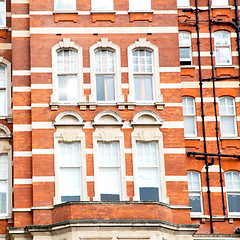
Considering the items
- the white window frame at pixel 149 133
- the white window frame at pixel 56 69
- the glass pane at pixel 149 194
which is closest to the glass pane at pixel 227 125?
the white window frame at pixel 149 133

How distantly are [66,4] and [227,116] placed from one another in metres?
8.01

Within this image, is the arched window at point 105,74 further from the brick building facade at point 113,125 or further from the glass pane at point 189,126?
the glass pane at point 189,126

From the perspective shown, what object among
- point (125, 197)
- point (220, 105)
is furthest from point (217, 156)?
point (125, 197)

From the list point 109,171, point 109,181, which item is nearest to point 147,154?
point 109,171

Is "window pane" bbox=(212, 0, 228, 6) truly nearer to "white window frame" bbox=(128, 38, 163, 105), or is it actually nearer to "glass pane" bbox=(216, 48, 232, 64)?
"glass pane" bbox=(216, 48, 232, 64)

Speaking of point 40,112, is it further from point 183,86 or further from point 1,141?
point 183,86

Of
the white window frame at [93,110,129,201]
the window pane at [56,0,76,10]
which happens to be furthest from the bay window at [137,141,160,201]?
the window pane at [56,0,76,10]

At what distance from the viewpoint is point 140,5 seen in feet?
124

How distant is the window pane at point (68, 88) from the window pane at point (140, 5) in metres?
3.76

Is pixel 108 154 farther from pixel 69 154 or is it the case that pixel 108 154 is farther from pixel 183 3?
pixel 183 3

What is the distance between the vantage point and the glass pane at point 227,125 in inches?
1523

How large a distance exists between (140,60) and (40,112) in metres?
4.47

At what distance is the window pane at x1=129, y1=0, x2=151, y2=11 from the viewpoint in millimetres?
37688

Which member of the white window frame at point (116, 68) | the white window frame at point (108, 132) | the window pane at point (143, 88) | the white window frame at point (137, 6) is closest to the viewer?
the white window frame at point (108, 132)
